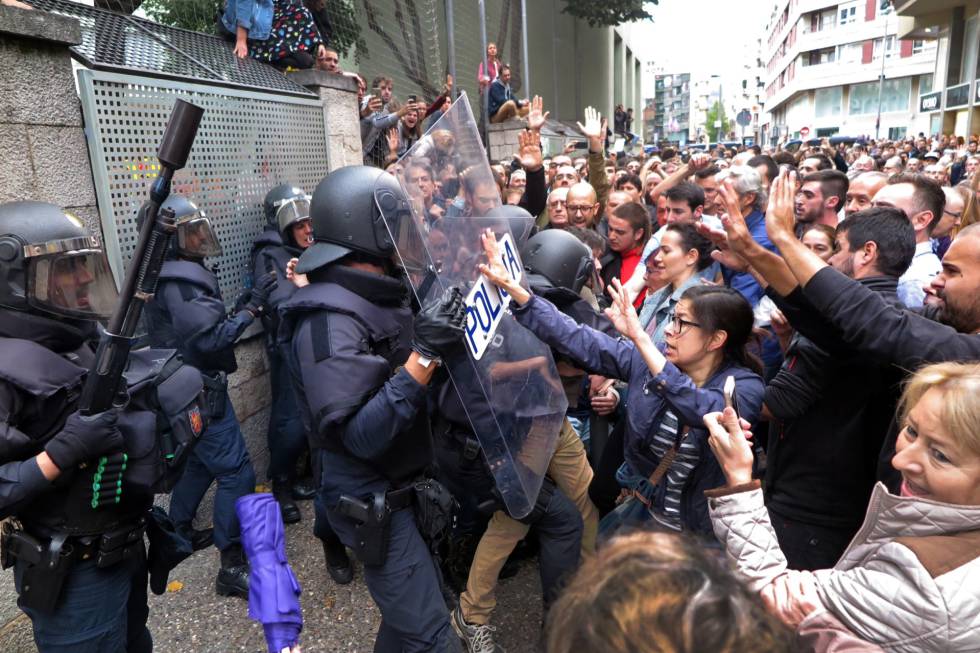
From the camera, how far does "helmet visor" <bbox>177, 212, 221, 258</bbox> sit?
3.42 m

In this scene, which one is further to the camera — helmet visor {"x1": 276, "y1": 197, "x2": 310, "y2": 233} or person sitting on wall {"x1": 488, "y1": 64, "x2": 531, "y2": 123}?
person sitting on wall {"x1": 488, "y1": 64, "x2": 531, "y2": 123}

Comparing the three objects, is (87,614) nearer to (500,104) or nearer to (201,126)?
(201,126)

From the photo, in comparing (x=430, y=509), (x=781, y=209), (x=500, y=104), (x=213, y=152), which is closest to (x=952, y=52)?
(x=500, y=104)

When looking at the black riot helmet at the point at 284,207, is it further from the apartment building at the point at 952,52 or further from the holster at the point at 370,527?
the apartment building at the point at 952,52

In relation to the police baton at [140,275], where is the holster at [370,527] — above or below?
below

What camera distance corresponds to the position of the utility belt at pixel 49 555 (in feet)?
6.12

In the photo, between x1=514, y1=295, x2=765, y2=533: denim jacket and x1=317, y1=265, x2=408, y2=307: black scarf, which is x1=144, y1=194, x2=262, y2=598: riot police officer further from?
x1=514, y1=295, x2=765, y2=533: denim jacket

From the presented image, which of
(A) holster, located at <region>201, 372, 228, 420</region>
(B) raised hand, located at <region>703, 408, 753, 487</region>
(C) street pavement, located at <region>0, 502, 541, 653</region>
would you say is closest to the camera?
(B) raised hand, located at <region>703, 408, 753, 487</region>

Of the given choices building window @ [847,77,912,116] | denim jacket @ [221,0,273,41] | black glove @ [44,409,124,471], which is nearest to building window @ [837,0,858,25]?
building window @ [847,77,912,116]

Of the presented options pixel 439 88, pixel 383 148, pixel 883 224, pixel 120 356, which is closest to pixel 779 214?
pixel 883 224

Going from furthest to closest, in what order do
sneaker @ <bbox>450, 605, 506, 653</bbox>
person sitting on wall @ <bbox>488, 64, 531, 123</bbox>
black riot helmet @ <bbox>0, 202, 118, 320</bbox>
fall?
person sitting on wall @ <bbox>488, 64, 531, 123</bbox> < sneaker @ <bbox>450, 605, 506, 653</bbox> < black riot helmet @ <bbox>0, 202, 118, 320</bbox>

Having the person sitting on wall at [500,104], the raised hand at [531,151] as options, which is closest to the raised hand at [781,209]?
the raised hand at [531,151]

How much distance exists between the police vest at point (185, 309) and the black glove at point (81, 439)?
1.69 meters

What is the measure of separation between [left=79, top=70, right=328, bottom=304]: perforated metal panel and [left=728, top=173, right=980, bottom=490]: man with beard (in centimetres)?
321
